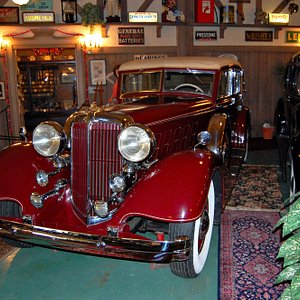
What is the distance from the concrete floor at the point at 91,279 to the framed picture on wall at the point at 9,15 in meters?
5.81

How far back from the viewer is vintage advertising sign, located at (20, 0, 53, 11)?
7922 mm

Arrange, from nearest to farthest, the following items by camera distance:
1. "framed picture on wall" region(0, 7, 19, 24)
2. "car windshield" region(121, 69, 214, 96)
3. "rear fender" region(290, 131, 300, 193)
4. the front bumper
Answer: the front bumper
"rear fender" region(290, 131, 300, 193)
"car windshield" region(121, 69, 214, 96)
"framed picture on wall" region(0, 7, 19, 24)

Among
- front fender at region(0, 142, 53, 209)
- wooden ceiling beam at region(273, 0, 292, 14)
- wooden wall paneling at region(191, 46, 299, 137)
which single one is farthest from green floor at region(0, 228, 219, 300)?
wooden ceiling beam at region(273, 0, 292, 14)

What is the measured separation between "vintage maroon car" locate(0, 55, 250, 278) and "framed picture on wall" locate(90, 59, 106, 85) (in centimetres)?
473

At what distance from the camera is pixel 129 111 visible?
10.7 ft

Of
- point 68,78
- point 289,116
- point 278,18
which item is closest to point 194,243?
point 289,116

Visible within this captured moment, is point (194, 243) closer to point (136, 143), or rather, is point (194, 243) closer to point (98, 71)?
point (136, 143)

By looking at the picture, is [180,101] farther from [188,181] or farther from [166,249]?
[166,249]

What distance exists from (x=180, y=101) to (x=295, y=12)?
643 centimetres

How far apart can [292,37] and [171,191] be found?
25.6 feet

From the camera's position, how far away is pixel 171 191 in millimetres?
2641

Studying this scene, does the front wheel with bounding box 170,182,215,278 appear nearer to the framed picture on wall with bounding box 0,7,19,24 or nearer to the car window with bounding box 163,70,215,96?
the car window with bounding box 163,70,215,96

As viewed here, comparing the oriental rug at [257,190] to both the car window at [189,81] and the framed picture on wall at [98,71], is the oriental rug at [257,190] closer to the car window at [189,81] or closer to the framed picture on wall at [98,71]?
the car window at [189,81]

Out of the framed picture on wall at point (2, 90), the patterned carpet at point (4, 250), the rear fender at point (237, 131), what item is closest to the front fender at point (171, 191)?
the patterned carpet at point (4, 250)
